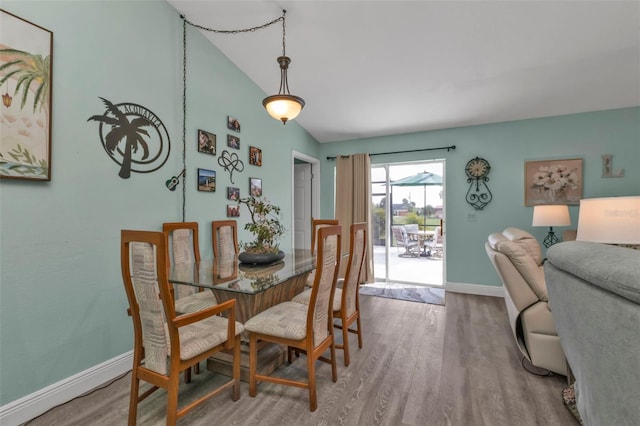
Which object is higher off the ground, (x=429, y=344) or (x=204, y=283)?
(x=204, y=283)

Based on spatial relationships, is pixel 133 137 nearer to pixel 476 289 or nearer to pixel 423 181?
pixel 423 181

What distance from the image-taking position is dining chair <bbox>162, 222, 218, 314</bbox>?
2389mm

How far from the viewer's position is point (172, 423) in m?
1.39

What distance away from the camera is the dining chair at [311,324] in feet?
5.70

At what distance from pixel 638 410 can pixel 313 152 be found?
4709mm

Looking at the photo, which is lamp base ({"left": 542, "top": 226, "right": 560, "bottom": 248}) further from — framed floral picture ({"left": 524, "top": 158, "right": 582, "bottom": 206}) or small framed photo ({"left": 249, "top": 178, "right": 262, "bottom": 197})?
small framed photo ({"left": 249, "top": 178, "right": 262, "bottom": 197})

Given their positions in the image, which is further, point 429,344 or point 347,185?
point 347,185

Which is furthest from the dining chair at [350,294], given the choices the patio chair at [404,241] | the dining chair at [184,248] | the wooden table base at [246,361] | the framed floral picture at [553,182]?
the framed floral picture at [553,182]

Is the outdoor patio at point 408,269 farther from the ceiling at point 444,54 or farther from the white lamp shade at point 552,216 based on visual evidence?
the ceiling at point 444,54

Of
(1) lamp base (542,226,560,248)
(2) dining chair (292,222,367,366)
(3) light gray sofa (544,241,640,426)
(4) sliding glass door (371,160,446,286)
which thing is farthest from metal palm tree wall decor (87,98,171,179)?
(1) lamp base (542,226,560,248)

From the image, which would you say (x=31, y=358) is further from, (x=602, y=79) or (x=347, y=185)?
(x=602, y=79)

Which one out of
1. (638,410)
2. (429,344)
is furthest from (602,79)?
(638,410)

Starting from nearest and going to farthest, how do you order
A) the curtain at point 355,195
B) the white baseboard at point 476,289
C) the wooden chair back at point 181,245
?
→ the wooden chair back at point 181,245 < the white baseboard at point 476,289 < the curtain at point 355,195

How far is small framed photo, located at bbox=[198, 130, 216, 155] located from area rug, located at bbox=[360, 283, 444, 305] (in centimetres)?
286
